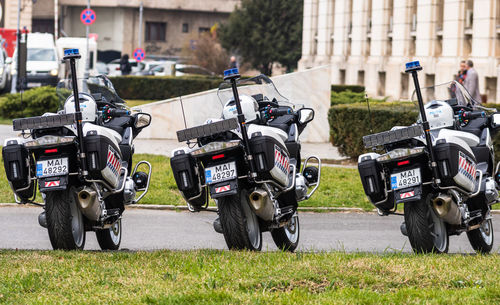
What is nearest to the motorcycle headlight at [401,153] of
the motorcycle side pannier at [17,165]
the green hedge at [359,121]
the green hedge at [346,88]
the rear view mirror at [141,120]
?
the rear view mirror at [141,120]

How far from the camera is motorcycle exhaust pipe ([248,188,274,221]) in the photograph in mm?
8453

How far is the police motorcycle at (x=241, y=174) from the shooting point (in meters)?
8.27

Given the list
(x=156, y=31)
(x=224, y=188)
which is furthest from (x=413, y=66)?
(x=156, y=31)

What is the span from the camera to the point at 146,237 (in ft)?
35.9

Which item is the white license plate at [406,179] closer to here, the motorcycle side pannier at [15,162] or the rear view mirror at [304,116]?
the rear view mirror at [304,116]

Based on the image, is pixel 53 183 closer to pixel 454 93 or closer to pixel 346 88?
pixel 454 93

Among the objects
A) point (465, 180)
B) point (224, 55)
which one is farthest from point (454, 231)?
point (224, 55)

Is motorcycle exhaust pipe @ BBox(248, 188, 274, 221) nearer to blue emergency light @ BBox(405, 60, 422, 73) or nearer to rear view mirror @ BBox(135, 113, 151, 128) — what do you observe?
blue emergency light @ BBox(405, 60, 422, 73)

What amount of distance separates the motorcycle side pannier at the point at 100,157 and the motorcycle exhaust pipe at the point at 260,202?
3.65 ft

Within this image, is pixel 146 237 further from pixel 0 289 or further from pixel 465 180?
pixel 0 289

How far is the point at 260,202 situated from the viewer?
847 cm

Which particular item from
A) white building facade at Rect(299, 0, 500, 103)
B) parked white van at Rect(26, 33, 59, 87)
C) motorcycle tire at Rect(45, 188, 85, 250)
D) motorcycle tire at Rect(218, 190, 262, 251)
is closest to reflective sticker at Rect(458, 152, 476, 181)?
motorcycle tire at Rect(218, 190, 262, 251)

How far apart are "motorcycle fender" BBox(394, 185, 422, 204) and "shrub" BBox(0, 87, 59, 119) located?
63.5 feet

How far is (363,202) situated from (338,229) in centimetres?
214
